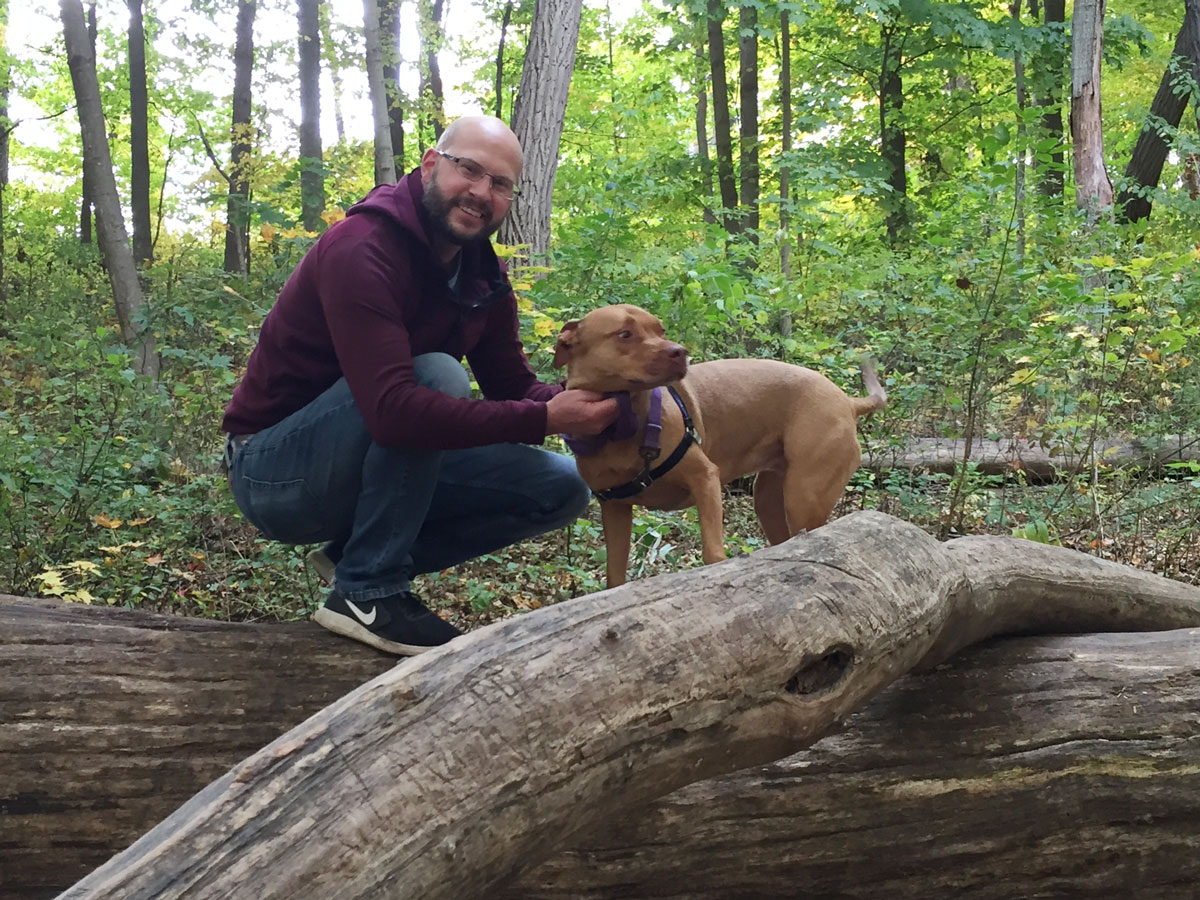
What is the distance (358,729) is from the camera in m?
1.68

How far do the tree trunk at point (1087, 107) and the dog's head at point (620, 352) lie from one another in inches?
337

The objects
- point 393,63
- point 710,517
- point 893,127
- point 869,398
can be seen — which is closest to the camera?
point 710,517

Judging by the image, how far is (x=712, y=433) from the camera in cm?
358

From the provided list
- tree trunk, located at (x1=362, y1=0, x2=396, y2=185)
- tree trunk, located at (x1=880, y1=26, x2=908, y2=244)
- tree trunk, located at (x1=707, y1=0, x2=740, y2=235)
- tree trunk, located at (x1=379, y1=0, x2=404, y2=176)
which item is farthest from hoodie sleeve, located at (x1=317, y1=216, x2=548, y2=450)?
tree trunk, located at (x1=880, y1=26, x2=908, y2=244)

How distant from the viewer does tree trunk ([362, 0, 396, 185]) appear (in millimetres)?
7965

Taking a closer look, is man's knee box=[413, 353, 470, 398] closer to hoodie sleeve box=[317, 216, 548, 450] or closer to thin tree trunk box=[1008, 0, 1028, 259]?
hoodie sleeve box=[317, 216, 548, 450]

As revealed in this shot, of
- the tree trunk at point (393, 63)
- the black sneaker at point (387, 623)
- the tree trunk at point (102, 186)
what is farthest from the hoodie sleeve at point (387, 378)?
the tree trunk at point (393, 63)

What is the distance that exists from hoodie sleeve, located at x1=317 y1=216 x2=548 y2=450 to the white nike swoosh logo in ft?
1.79

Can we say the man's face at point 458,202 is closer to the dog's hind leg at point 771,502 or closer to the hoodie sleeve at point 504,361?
the hoodie sleeve at point 504,361

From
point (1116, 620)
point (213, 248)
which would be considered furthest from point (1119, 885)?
point (213, 248)

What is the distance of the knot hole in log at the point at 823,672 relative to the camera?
2.19m

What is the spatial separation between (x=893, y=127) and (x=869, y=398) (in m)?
13.2

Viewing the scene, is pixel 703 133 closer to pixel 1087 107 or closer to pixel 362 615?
pixel 1087 107

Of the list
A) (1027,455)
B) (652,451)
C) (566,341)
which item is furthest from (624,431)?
(1027,455)
